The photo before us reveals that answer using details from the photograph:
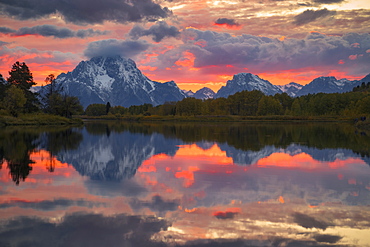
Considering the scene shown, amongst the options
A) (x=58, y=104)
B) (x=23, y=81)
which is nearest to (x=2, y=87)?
(x=23, y=81)

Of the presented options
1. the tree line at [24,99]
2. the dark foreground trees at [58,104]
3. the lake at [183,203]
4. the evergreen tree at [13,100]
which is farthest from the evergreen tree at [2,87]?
the lake at [183,203]

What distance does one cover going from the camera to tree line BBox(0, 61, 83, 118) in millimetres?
90125

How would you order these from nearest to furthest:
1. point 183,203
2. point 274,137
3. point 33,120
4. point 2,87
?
point 183,203
point 274,137
point 33,120
point 2,87

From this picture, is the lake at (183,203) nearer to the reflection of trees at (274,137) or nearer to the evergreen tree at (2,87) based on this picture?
the reflection of trees at (274,137)

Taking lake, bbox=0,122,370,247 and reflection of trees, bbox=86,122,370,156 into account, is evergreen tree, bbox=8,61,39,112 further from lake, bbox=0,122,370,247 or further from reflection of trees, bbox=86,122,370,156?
lake, bbox=0,122,370,247

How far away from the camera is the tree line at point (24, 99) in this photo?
90125 mm

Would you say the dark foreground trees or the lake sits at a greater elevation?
the dark foreground trees

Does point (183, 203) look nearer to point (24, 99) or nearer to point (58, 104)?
point (24, 99)

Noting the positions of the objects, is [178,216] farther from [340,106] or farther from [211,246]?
[340,106]

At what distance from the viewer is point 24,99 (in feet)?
305

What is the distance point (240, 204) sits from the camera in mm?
14078

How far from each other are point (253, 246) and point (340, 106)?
19226cm

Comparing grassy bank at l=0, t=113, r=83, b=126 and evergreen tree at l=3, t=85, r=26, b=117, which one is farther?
evergreen tree at l=3, t=85, r=26, b=117

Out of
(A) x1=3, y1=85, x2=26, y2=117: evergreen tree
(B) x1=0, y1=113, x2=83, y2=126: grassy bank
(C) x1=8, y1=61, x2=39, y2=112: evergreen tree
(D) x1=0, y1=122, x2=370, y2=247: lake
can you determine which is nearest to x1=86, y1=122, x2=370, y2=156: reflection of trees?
(D) x1=0, y1=122, x2=370, y2=247: lake
